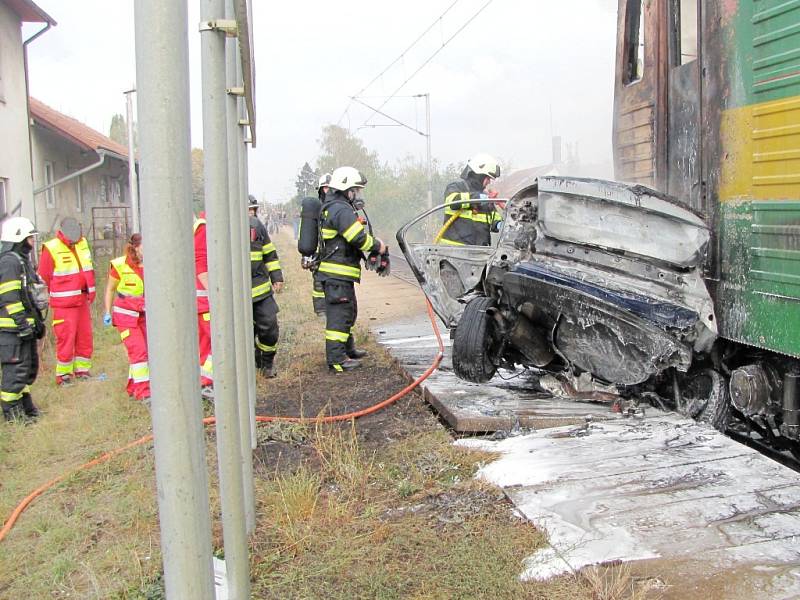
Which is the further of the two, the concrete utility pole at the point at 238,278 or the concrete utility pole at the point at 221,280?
the concrete utility pole at the point at 238,278

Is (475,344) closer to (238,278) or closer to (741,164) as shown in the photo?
(741,164)

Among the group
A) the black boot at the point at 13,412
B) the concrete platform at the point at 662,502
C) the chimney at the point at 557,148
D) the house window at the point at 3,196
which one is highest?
the chimney at the point at 557,148

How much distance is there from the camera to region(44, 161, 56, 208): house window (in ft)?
58.2

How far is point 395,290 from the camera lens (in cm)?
1420

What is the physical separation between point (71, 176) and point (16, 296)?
11.4 meters

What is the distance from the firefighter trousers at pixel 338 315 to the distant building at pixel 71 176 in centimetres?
1074

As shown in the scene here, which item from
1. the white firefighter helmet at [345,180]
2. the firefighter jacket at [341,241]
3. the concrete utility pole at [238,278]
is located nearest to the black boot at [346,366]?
the firefighter jacket at [341,241]

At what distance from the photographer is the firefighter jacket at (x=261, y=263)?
669 centimetres

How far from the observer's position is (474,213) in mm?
6980

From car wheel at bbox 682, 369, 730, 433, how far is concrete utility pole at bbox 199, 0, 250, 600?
2.76 m

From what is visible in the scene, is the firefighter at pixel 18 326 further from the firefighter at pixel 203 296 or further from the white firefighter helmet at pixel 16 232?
the firefighter at pixel 203 296

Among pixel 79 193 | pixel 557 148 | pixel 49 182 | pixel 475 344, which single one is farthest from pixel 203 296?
pixel 557 148

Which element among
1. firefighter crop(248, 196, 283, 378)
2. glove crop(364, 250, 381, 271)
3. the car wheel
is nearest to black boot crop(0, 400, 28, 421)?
firefighter crop(248, 196, 283, 378)

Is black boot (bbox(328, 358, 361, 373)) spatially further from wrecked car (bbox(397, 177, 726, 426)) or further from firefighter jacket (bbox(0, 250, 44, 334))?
firefighter jacket (bbox(0, 250, 44, 334))
